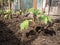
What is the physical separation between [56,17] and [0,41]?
3.24 meters

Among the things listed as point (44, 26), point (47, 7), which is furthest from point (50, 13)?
point (44, 26)

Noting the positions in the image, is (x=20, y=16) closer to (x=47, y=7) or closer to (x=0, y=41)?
(x=47, y=7)

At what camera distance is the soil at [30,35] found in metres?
5.02

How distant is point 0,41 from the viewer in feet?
16.7

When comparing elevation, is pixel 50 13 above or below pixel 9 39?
above

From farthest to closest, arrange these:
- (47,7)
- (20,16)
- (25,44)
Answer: (47,7), (20,16), (25,44)

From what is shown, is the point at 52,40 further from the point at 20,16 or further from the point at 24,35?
the point at 20,16

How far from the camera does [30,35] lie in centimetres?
535

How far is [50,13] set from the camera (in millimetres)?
7965

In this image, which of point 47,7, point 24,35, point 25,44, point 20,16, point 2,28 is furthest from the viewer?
point 47,7

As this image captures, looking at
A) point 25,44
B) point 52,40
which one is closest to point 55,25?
point 52,40

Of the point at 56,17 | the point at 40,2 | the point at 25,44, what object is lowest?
the point at 25,44

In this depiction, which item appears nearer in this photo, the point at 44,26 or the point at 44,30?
the point at 44,30

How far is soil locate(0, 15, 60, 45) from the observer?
5.02 m
